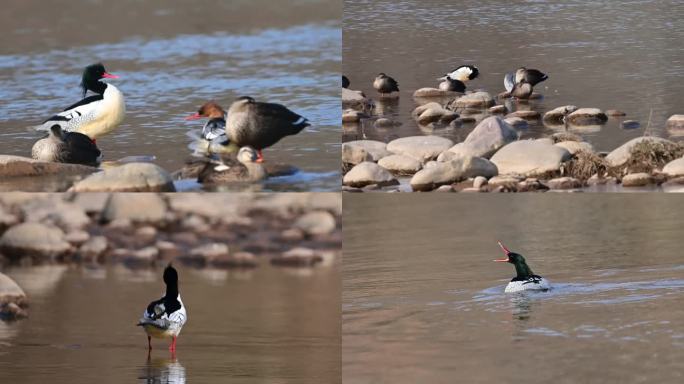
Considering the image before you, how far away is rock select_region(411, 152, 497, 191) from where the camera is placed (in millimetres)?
9328

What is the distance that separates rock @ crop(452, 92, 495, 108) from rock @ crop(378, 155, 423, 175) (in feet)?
3.95

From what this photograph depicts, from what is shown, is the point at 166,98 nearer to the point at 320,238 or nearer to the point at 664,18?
the point at 320,238

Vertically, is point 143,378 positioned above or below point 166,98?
below

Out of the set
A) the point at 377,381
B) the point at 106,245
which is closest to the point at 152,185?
the point at 377,381

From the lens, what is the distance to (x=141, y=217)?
1202 cm

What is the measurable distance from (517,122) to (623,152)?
3.42 feet

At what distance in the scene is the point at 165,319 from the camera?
916cm

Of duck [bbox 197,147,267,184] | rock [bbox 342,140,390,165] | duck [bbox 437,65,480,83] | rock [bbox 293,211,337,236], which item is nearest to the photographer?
duck [bbox 197,147,267,184]

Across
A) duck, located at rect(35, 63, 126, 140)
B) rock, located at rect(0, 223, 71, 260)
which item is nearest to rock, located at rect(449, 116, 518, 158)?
duck, located at rect(35, 63, 126, 140)

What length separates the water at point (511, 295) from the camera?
27.8ft

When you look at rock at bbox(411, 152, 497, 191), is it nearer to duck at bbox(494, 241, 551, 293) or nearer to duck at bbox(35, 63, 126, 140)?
duck at bbox(494, 241, 551, 293)

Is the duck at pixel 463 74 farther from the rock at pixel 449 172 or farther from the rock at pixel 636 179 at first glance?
the rock at pixel 636 179

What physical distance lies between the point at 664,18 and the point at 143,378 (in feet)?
19.1

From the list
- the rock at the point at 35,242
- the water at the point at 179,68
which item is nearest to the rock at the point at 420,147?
the water at the point at 179,68
